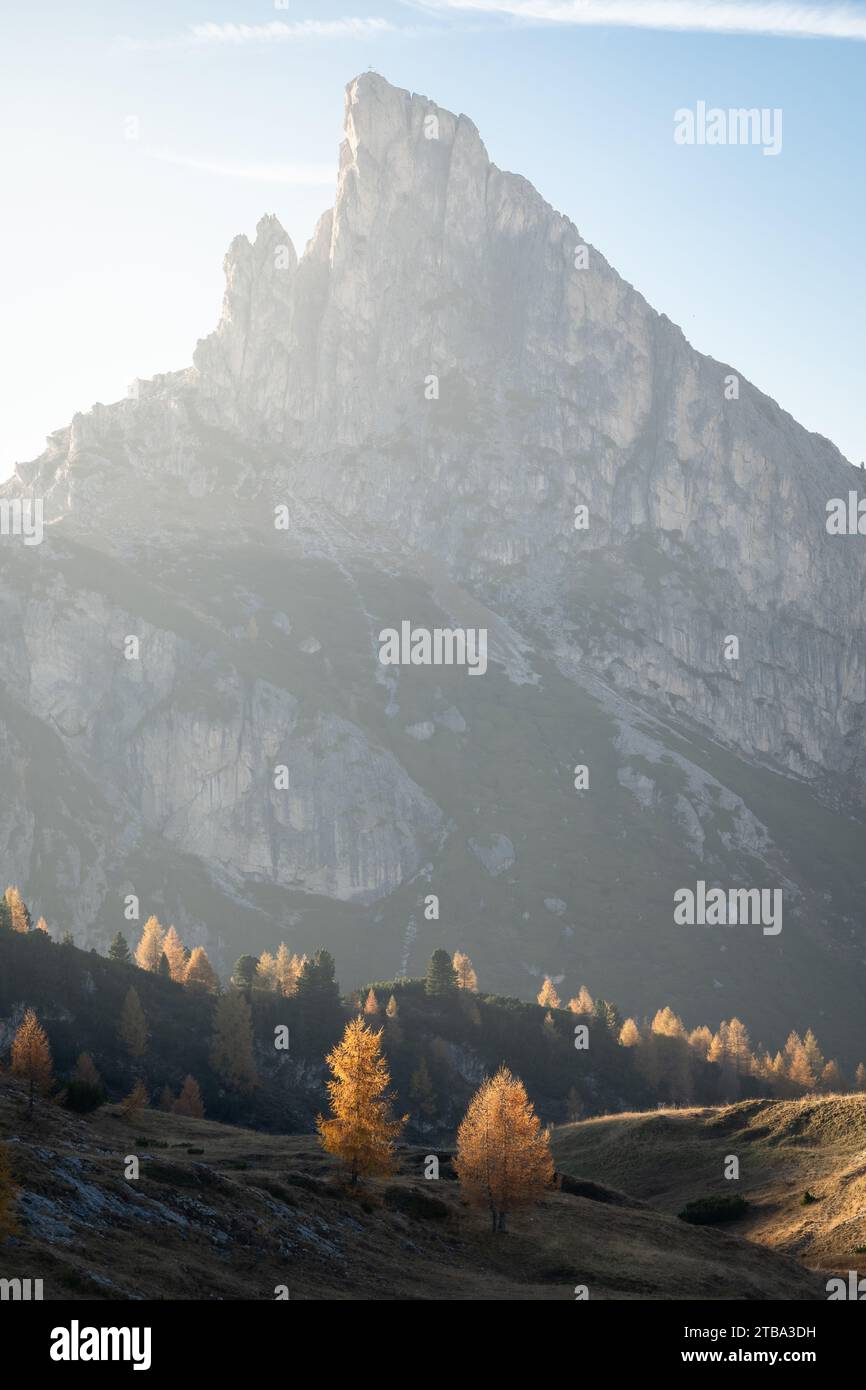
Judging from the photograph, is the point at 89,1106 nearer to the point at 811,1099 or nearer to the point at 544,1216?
the point at 544,1216

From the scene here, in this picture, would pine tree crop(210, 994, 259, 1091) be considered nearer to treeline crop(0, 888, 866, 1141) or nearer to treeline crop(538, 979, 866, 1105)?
treeline crop(0, 888, 866, 1141)

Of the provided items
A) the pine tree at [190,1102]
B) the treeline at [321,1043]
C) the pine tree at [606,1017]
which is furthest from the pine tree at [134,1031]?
the pine tree at [606,1017]

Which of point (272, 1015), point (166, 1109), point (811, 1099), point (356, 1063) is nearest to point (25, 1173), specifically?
point (356, 1063)

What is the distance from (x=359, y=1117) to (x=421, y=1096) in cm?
8013

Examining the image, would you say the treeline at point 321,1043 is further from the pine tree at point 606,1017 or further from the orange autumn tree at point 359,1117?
the orange autumn tree at point 359,1117

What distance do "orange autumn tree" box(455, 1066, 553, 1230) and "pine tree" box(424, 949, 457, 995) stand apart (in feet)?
331

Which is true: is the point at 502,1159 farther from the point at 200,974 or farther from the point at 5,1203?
the point at 200,974

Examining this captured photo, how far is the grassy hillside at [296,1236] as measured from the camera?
139 ft

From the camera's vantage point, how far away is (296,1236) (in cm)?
5331

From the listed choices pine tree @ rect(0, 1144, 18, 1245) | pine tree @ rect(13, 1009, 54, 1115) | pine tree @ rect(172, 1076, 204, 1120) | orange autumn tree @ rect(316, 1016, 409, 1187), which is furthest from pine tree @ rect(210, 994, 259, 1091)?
pine tree @ rect(0, 1144, 18, 1245)

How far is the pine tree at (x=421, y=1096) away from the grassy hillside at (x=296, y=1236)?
2441 inches

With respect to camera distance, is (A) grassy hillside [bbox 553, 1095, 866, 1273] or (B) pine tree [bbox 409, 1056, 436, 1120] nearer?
(A) grassy hillside [bbox 553, 1095, 866, 1273]

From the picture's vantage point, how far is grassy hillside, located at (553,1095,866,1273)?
257 feet

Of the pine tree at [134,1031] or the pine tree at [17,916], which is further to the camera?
the pine tree at [17,916]
